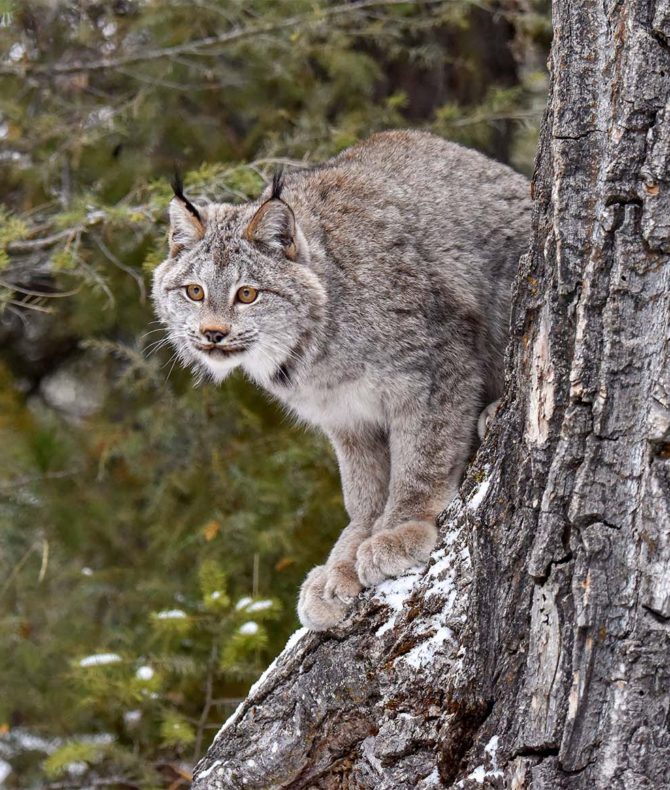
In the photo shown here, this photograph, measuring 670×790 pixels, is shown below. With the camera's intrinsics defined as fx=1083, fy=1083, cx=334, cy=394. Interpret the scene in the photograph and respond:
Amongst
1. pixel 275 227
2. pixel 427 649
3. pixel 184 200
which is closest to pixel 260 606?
pixel 275 227

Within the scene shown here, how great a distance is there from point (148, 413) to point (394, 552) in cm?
385

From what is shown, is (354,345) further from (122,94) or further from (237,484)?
(122,94)

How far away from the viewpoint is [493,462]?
3582 mm

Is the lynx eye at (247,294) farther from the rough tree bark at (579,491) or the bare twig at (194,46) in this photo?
the bare twig at (194,46)

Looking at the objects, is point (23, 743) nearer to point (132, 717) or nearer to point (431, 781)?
point (132, 717)

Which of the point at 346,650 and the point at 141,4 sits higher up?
the point at 141,4

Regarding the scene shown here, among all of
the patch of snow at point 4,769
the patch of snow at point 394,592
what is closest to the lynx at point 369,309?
the patch of snow at point 394,592

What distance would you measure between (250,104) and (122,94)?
97 cm

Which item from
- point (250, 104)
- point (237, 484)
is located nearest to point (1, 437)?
point (237, 484)

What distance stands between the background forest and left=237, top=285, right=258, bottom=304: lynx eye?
2101 millimetres

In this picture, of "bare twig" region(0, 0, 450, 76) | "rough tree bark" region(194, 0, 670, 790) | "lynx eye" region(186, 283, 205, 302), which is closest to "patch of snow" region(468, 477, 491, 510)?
"rough tree bark" region(194, 0, 670, 790)

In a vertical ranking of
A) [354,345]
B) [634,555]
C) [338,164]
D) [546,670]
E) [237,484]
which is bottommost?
[237,484]

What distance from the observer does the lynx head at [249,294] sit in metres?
4.80

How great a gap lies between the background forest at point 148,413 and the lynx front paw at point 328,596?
7.88 feet
